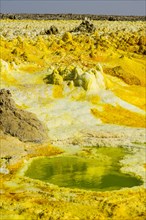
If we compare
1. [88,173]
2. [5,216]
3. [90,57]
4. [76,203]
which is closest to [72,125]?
[88,173]

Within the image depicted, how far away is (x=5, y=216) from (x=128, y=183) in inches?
266

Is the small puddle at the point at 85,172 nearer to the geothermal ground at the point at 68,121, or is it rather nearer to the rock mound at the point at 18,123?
the geothermal ground at the point at 68,121

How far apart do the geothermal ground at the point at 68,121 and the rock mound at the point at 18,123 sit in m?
0.05

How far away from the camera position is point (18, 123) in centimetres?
2873

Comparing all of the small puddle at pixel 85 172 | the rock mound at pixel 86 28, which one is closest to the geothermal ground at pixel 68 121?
the small puddle at pixel 85 172

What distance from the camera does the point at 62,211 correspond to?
19797 mm

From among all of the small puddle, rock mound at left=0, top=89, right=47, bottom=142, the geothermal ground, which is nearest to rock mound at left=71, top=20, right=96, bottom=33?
the geothermal ground

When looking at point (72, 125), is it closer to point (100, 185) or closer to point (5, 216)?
point (100, 185)

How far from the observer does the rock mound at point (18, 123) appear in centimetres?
2833

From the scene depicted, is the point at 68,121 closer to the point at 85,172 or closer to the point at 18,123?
the point at 18,123

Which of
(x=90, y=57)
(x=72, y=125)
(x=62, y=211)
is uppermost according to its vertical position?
(x=90, y=57)

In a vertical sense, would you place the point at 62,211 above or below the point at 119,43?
below

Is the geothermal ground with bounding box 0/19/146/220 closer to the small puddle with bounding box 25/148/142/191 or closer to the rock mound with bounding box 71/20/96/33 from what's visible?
the small puddle with bounding box 25/148/142/191

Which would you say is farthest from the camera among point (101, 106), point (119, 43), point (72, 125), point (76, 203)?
point (119, 43)
